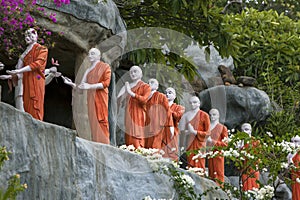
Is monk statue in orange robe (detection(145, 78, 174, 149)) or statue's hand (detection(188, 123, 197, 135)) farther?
statue's hand (detection(188, 123, 197, 135))

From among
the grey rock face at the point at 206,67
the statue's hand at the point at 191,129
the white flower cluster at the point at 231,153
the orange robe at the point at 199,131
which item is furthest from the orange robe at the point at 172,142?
the grey rock face at the point at 206,67

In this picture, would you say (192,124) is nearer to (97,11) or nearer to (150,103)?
(150,103)

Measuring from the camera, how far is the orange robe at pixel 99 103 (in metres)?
11.1

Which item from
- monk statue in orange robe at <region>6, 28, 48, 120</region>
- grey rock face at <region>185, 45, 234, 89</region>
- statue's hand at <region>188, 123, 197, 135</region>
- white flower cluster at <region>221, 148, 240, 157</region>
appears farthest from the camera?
grey rock face at <region>185, 45, 234, 89</region>

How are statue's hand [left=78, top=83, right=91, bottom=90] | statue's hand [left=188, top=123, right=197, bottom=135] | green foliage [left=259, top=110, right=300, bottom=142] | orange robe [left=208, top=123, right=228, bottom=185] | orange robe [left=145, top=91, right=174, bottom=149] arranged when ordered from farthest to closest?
green foliage [left=259, top=110, right=300, bottom=142]
orange robe [left=208, top=123, right=228, bottom=185]
statue's hand [left=188, top=123, right=197, bottom=135]
orange robe [left=145, top=91, right=174, bottom=149]
statue's hand [left=78, top=83, right=91, bottom=90]

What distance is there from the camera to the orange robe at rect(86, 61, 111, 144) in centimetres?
1109

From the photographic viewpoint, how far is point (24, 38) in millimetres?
11039

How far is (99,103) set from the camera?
1115cm

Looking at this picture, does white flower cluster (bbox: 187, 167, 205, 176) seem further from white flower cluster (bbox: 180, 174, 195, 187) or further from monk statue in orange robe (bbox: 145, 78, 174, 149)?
monk statue in orange robe (bbox: 145, 78, 174, 149)

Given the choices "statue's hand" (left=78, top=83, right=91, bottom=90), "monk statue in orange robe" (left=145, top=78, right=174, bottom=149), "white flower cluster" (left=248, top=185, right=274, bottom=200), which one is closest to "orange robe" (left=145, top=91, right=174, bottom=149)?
"monk statue in orange robe" (left=145, top=78, right=174, bottom=149)

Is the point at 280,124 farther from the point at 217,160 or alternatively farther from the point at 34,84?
the point at 34,84

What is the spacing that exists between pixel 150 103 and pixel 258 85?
26.8ft

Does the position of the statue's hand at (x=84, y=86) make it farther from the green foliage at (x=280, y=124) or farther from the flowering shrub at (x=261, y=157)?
the green foliage at (x=280, y=124)

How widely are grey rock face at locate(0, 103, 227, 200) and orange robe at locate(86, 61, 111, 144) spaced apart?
170 centimetres
